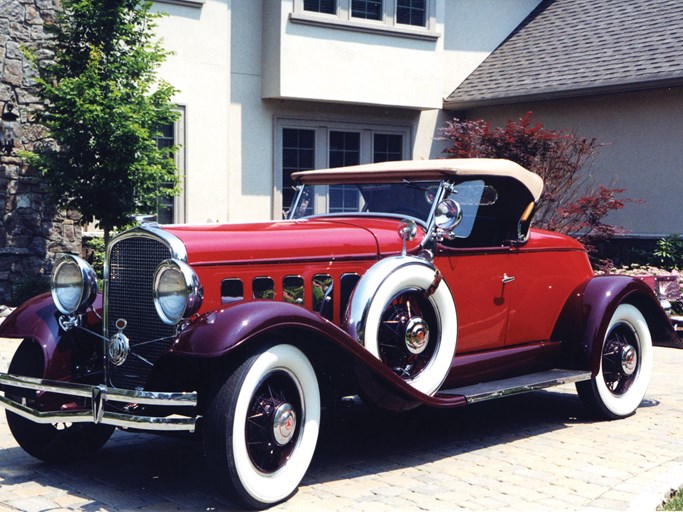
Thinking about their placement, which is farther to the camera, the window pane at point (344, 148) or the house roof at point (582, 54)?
the window pane at point (344, 148)

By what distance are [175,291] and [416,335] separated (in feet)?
5.08

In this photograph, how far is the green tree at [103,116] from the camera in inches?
453

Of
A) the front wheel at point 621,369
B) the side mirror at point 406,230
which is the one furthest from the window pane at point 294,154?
the side mirror at point 406,230

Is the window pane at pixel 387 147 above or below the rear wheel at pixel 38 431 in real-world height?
above

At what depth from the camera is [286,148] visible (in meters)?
15.4

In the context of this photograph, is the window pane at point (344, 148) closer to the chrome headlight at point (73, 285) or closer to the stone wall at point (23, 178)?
the stone wall at point (23, 178)

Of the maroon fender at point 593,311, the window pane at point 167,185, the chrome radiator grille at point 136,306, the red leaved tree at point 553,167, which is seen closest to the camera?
the chrome radiator grille at point 136,306

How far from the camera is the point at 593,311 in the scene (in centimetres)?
684

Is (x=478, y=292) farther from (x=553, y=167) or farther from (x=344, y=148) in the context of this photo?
(x=344, y=148)

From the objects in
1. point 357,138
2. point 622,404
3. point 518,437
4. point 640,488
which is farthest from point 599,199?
point 640,488

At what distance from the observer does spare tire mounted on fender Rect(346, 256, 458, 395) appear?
5332 millimetres

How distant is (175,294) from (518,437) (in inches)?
109

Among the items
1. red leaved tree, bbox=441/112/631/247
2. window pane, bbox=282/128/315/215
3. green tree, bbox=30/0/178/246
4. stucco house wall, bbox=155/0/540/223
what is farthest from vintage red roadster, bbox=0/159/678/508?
window pane, bbox=282/128/315/215

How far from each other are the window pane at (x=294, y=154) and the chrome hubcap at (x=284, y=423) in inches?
420
